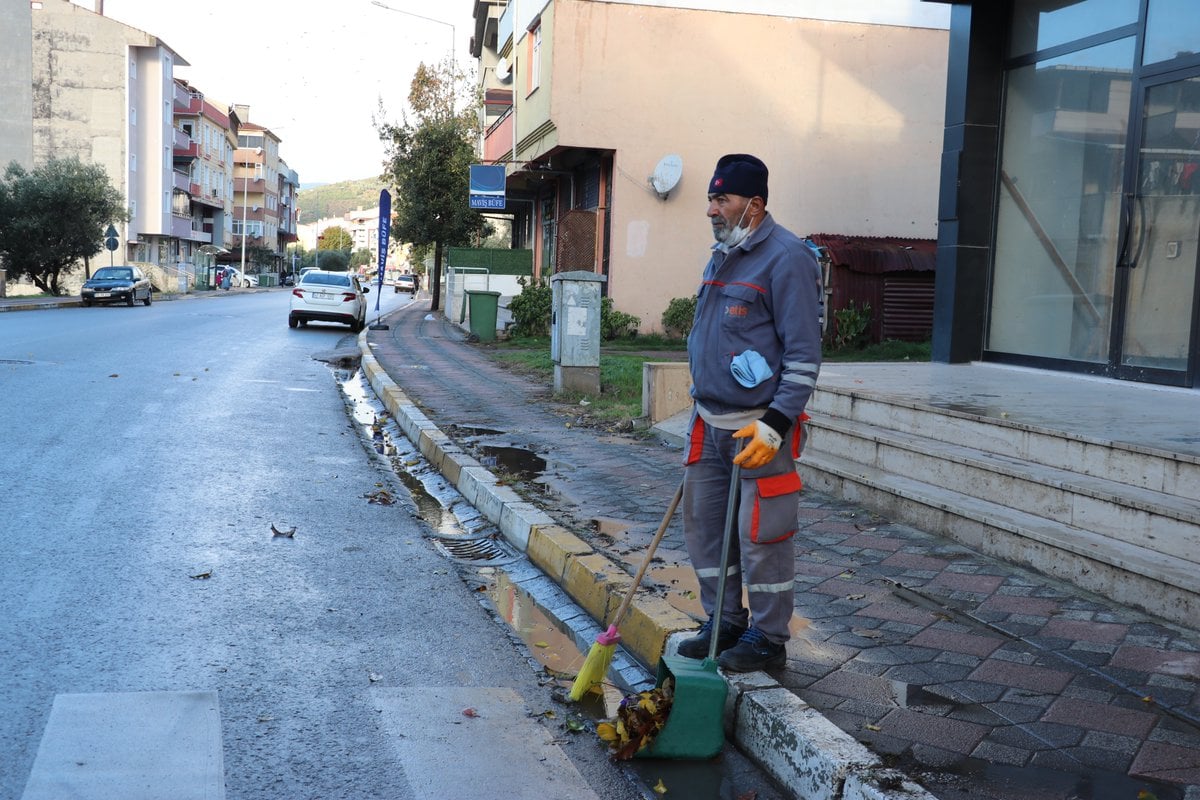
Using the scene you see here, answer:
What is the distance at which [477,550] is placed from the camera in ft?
21.0

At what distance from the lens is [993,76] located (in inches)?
436

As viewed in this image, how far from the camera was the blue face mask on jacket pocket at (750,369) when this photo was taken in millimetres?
3848

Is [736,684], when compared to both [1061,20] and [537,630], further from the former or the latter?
[1061,20]


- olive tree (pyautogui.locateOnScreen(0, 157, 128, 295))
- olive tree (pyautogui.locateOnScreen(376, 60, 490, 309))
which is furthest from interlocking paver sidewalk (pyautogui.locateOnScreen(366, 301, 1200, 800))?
olive tree (pyautogui.locateOnScreen(0, 157, 128, 295))

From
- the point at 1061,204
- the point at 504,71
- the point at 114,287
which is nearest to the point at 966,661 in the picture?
the point at 1061,204

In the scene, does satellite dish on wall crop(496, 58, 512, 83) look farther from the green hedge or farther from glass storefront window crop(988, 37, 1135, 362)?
glass storefront window crop(988, 37, 1135, 362)

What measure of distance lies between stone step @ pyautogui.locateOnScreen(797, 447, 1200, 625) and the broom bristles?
2406 mm

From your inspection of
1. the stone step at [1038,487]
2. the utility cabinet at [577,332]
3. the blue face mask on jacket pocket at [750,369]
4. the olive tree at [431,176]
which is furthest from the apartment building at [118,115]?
the blue face mask on jacket pocket at [750,369]

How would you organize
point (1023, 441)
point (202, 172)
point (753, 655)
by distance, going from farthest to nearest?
1. point (202, 172)
2. point (1023, 441)
3. point (753, 655)

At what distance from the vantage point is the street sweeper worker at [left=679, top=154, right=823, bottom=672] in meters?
3.84

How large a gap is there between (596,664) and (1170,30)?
7877 millimetres

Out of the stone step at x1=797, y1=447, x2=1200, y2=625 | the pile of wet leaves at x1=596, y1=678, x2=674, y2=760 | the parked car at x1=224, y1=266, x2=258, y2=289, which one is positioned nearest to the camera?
the pile of wet leaves at x1=596, y1=678, x2=674, y2=760

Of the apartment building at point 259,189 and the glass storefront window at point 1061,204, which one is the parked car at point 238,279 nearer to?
the apartment building at point 259,189

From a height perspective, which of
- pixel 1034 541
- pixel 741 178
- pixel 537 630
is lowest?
pixel 537 630
